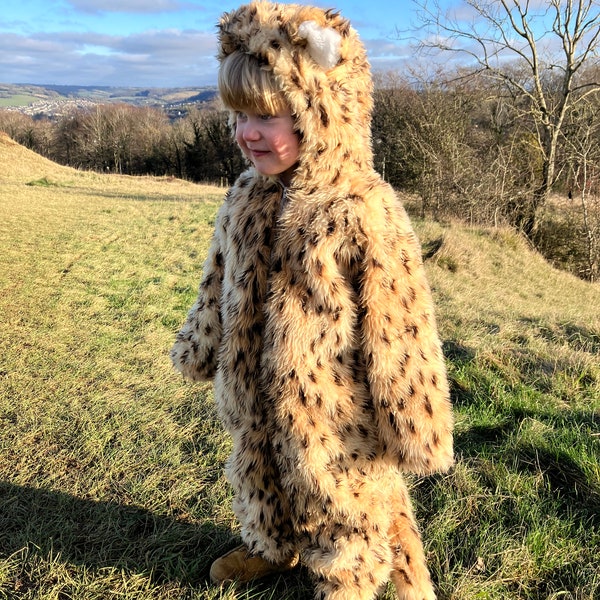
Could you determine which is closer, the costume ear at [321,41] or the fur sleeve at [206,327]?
the costume ear at [321,41]

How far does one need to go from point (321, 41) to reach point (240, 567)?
187cm

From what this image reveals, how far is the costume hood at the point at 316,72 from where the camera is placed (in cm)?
133

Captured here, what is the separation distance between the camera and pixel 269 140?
1.44 m

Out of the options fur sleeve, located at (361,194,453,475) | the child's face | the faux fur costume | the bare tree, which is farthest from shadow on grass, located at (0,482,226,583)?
the bare tree

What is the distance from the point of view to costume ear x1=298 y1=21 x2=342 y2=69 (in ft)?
4.23

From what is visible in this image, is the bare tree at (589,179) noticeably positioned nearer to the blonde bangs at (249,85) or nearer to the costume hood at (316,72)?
the costume hood at (316,72)

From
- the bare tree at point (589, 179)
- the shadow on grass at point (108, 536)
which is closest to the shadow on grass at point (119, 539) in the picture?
the shadow on grass at point (108, 536)

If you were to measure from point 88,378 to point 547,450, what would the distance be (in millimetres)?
3038

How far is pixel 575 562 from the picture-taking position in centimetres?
195

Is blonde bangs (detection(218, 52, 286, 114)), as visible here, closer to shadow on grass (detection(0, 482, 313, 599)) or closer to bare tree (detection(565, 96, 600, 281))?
shadow on grass (detection(0, 482, 313, 599))

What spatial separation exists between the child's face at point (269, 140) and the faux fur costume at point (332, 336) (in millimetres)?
47

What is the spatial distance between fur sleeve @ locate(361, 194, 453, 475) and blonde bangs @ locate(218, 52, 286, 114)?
423 millimetres

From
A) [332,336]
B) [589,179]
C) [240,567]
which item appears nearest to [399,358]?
[332,336]

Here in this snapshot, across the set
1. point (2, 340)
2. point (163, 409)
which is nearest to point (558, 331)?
point (163, 409)
